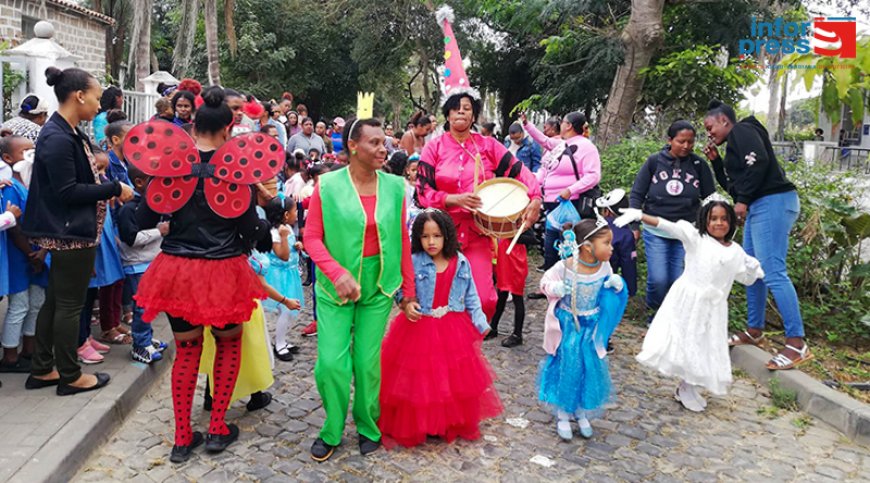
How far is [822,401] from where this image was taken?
454 cm

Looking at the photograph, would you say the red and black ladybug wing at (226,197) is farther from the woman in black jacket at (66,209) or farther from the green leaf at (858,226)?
the green leaf at (858,226)

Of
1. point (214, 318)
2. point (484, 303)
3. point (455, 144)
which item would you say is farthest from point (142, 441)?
point (455, 144)

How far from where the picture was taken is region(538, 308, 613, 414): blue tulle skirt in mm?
4113

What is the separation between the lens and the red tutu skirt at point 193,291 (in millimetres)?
3516

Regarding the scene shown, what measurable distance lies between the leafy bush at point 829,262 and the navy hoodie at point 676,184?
3.90 feet

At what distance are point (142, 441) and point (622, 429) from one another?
121 inches

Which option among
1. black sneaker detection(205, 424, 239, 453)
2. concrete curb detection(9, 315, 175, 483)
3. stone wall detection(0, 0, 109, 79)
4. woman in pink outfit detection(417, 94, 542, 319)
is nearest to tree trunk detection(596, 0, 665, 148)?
woman in pink outfit detection(417, 94, 542, 319)

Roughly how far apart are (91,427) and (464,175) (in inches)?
118

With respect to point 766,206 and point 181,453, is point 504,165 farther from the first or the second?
point 181,453

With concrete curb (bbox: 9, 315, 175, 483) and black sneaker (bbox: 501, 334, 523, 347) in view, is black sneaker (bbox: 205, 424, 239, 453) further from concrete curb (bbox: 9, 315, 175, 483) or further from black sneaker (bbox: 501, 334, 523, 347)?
black sneaker (bbox: 501, 334, 523, 347)

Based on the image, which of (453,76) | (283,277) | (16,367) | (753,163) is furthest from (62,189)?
(753,163)

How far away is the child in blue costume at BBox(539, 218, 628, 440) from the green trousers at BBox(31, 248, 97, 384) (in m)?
2.99

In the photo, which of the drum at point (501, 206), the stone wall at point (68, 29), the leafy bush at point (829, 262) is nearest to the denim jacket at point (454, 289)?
the drum at point (501, 206)

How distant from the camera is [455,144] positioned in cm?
508
